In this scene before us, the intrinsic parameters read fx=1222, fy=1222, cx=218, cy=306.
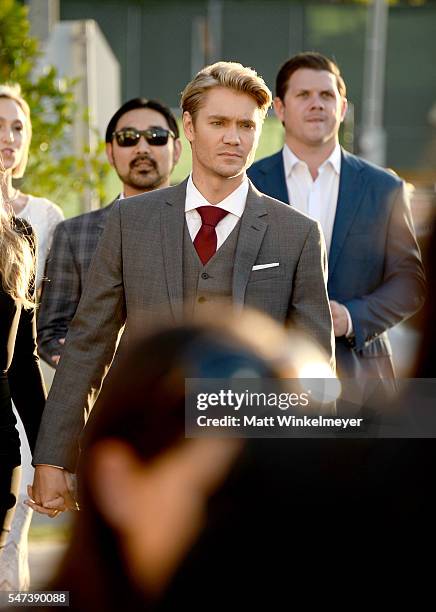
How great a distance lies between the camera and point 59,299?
4.54 meters

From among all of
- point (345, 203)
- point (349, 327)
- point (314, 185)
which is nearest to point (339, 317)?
point (349, 327)

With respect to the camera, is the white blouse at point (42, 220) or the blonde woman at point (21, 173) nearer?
the blonde woman at point (21, 173)

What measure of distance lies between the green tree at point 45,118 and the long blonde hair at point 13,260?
369 centimetres

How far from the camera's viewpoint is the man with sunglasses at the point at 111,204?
453 cm

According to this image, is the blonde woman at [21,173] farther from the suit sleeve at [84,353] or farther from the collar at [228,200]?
the collar at [228,200]

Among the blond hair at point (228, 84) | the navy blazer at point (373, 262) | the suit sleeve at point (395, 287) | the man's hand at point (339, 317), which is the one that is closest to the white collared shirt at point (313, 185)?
the navy blazer at point (373, 262)

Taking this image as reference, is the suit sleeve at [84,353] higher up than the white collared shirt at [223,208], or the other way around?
the white collared shirt at [223,208]

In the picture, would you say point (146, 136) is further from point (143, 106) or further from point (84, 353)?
point (84, 353)

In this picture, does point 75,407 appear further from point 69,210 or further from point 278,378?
point 69,210

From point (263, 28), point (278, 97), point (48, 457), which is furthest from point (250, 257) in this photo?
point (263, 28)

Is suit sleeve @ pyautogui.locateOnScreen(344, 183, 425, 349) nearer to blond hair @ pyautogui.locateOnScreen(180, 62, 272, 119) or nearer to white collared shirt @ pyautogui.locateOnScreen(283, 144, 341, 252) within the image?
white collared shirt @ pyautogui.locateOnScreen(283, 144, 341, 252)

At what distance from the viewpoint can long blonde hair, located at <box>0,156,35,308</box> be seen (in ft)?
10.9

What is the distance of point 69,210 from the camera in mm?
8109

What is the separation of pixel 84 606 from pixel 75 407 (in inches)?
20.7
